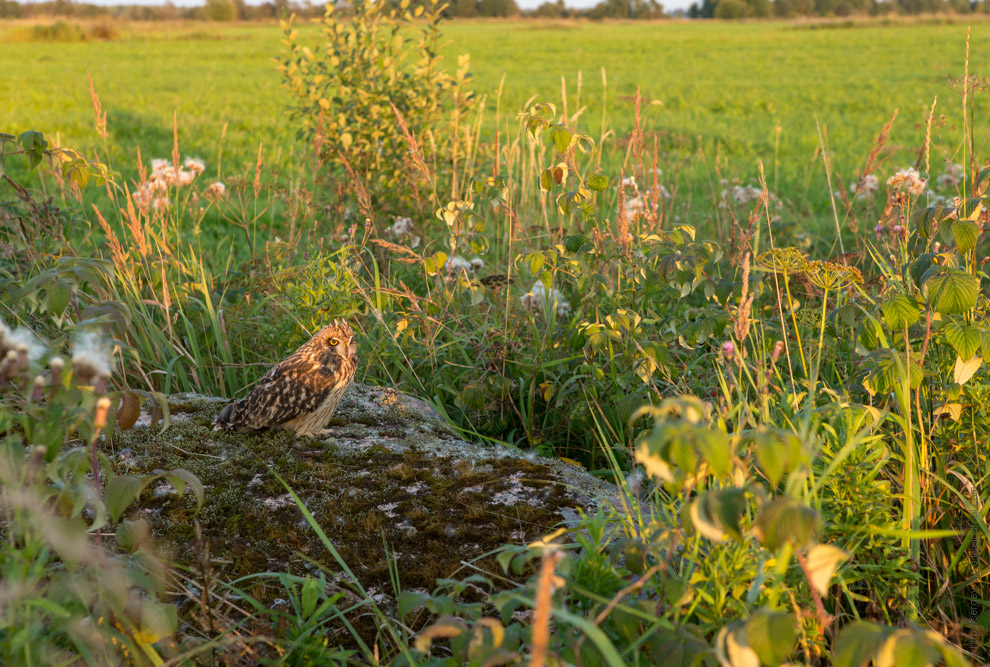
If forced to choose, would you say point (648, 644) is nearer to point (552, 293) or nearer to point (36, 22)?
point (552, 293)

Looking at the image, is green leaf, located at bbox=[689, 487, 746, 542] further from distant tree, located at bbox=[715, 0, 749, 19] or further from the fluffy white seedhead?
distant tree, located at bbox=[715, 0, 749, 19]

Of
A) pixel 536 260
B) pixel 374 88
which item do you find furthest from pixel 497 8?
pixel 536 260

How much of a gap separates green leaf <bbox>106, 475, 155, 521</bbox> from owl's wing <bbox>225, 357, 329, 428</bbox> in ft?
3.85

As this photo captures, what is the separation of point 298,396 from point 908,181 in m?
2.53

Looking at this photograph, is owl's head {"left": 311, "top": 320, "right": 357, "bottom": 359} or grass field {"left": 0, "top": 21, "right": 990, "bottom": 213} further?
grass field {"left": 0, "top": 21, "right": 990, "bottom": 213}

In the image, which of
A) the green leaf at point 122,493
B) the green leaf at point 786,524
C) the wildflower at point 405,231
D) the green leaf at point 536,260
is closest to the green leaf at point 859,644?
the green leaf at point 786,524

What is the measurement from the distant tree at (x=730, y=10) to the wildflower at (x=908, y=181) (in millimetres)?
72696

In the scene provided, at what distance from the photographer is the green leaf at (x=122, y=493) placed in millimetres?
1260

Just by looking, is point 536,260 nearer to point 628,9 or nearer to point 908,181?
point 908,181

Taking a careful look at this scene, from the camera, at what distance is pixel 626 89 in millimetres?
19250

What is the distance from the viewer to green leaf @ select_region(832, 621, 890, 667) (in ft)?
3.37

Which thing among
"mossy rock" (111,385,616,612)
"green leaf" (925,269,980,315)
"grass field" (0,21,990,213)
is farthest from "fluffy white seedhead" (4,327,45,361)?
"grass field" (0,21,990,213)

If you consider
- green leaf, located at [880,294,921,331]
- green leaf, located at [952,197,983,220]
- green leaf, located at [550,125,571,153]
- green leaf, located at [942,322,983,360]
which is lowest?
green leaf, located at [942,322,983,360]

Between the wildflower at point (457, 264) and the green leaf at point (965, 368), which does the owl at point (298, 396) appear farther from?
the green leaf at point (965, 368)
